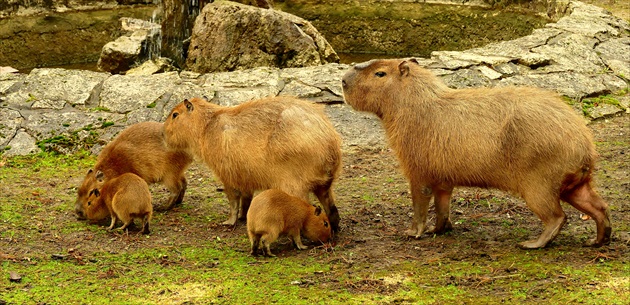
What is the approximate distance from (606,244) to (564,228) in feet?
1.57

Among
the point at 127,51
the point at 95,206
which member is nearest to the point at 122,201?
the point at 95,206

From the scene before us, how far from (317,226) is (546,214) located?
1.41m

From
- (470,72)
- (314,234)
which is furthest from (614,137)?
(314,234)

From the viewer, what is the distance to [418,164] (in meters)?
5.39

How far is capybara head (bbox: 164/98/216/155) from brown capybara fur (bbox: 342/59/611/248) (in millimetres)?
1064

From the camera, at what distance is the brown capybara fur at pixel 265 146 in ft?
17.7

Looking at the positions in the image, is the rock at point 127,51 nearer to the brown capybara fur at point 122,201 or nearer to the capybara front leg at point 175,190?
the capybara front leg at point 175,190

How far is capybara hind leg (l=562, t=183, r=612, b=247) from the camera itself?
200 inches

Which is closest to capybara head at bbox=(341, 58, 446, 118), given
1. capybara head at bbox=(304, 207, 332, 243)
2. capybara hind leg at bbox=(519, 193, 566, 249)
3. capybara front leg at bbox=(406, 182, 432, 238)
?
capybara front leg at bbox=(406, 182, 432, 238)

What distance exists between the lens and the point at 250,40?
9102mm

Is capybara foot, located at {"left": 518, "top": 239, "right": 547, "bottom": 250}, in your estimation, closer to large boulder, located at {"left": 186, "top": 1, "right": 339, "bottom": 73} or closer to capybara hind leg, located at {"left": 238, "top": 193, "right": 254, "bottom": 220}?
capybara hind leg, located at {"left": 238, "top": 193, "right": 254, "bottom": 220}

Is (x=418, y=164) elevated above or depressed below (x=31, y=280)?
above

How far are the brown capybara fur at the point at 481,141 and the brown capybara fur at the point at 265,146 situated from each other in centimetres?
45

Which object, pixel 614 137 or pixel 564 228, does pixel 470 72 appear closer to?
pixel 614 137
